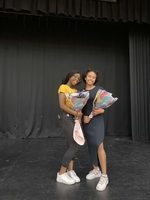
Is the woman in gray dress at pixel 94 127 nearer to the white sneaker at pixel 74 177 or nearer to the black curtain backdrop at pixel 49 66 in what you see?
the white sneaker at pixel 74 177

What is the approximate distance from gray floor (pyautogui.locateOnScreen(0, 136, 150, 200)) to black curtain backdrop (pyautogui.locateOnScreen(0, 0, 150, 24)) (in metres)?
2.52

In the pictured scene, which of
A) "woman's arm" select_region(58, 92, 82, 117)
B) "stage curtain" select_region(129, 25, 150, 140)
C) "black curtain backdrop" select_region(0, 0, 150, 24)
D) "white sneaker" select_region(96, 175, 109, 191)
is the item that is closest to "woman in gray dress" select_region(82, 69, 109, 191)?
"white sneaker" select_region(96, 175, 109, 191)

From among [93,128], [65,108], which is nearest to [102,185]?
[93,128]

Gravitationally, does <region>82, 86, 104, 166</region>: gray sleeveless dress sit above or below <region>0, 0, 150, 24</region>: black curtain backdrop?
below

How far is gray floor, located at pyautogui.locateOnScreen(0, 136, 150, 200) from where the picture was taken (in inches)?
58.9

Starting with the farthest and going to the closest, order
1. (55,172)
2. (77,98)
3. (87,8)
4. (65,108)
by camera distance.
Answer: (87,8) < (55,172) < (65,108) < (77,98)

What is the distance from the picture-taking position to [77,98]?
149cm

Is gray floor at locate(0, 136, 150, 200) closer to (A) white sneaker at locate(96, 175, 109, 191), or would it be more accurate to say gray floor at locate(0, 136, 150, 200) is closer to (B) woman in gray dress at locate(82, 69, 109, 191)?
(A) white sneaker at locate(96, 175, 109, 191)

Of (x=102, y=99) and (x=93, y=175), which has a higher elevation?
(x=102, y=99)

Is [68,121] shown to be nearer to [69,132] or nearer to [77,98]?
[69,132]

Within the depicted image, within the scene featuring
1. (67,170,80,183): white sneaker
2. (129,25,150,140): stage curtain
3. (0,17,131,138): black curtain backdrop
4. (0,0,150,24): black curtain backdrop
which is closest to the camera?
(67,170,80,183): white sneaker

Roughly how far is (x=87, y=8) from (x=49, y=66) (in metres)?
1.58

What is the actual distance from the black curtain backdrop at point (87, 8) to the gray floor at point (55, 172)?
2515 mm

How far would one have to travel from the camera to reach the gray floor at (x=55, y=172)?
1496 millimetres
